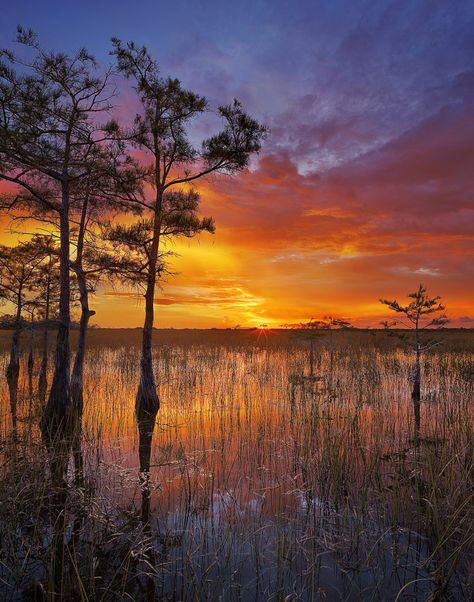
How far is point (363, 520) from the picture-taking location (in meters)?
5.66

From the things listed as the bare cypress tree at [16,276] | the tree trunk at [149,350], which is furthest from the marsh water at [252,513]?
the bare cypress tree at [16,276]

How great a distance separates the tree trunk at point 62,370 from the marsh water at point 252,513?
579mm

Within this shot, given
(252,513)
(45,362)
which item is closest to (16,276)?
(45,362)

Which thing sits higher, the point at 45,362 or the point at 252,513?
the point at 45,362

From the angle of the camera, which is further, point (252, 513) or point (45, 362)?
point (45, 362)

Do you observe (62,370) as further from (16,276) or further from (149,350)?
(16,276)

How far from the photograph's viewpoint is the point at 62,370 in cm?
1290

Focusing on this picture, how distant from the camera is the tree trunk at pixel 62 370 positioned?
40.1ft

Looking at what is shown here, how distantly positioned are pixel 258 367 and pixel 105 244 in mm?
12890

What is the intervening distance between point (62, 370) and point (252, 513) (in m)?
9.32

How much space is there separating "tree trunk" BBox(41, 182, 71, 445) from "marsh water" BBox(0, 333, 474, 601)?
58 cm

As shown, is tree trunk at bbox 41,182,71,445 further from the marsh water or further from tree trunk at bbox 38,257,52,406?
tree trunk at bbox 38,257,52,406

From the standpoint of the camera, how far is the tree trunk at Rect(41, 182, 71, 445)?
12.2m

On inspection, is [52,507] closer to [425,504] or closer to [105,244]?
[425,504]
